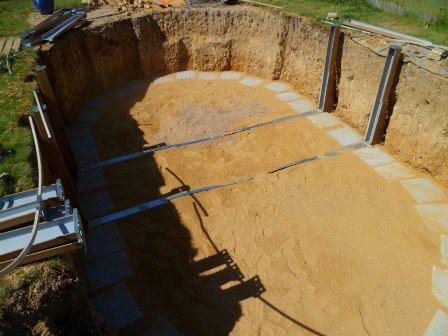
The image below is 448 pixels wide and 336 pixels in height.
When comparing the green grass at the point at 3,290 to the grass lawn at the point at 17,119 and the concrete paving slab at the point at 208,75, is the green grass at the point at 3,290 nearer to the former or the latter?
the grass lawn at the point at 17,119

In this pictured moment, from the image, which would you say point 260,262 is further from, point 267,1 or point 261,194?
point 267,1

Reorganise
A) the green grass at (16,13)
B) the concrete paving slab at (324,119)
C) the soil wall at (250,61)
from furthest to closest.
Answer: the green grass at (16,13) < the concrete paving slab at (324,119) < the soil wall at (250,61)

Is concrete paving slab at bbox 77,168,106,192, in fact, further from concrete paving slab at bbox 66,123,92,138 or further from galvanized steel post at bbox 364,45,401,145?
galvanized steel post at bbox 364,45,401,145

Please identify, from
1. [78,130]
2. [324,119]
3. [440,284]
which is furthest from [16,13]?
[440,284]

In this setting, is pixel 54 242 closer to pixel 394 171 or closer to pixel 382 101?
pixel 394 171

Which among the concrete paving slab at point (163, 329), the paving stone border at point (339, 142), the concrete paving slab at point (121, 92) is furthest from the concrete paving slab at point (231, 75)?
the concrete paving slab at point (163, 329)

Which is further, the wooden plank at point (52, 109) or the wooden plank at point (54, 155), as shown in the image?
the wooden plank at point (52, 109)

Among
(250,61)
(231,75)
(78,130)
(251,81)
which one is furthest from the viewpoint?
(231,75)
